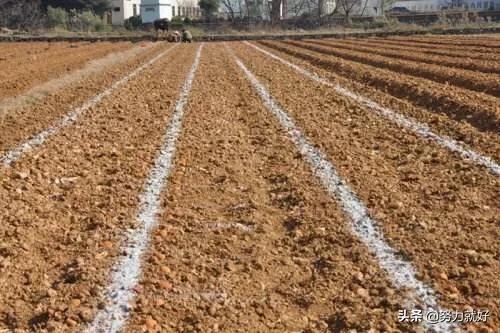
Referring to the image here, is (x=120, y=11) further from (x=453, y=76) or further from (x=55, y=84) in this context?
(x=453, y=76)

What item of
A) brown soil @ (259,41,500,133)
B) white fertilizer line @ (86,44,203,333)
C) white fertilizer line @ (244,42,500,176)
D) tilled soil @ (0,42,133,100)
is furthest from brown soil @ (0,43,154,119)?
brown soil @ (259,41,500,133)

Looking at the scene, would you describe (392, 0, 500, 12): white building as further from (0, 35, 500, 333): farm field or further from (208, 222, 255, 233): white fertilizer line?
(208, 222, 255, 233): white fertilizer line

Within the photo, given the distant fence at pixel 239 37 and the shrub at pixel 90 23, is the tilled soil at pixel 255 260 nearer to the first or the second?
the distant fence at pixel 239 37

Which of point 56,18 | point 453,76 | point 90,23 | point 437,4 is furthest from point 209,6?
point 453,76

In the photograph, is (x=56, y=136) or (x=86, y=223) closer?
(x=86, y=223)

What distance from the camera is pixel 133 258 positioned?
422cm

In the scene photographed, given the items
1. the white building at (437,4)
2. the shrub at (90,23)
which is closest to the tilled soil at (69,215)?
the shrub at (90,23)

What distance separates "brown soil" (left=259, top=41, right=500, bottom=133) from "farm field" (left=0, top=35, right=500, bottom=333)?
0.06 m

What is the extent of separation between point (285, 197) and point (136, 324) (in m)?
2.33

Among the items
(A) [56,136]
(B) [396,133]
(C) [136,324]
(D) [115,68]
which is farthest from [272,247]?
(D) [115,68]

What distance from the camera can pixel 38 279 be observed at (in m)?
3.94

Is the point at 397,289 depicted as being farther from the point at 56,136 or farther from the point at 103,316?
the point at 56,136

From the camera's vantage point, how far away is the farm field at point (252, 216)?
140 inches

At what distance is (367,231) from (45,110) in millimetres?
7178
